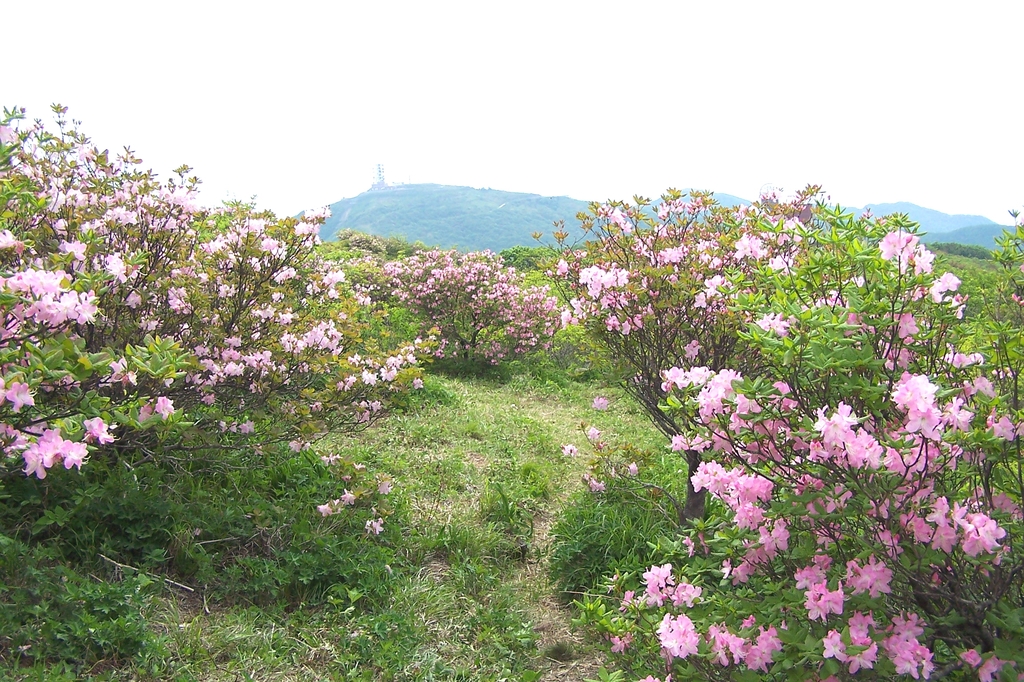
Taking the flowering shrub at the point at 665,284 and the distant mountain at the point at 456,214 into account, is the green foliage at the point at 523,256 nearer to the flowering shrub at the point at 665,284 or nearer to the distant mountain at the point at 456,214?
the flowering shrub at the point at 665,284

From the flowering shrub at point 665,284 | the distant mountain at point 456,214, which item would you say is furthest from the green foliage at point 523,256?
the distant mountain at point 456,214

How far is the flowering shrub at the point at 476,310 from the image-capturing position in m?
9.09

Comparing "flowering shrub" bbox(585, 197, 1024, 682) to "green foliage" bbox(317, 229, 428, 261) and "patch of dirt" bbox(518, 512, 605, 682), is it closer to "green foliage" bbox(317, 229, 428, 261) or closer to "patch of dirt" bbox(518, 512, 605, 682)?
"patch of dirt" bbox(518, 512, 605, 682)

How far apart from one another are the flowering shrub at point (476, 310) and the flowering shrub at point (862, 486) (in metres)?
7.24

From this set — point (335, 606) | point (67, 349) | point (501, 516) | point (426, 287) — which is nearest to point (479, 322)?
point (426, 287)

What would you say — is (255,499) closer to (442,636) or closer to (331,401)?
(331,401)

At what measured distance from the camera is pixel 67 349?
5.71ft

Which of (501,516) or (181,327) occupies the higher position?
(181,327)

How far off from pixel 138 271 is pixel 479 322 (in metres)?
6.42

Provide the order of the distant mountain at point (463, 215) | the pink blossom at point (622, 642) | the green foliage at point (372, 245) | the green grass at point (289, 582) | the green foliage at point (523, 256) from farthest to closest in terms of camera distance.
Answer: the distant mountain at point (463, 215) < the green foliage at point (523, 256) < the green foliage at point (372, 245) < the green grass at point (289, 582) < the pink blossom at point (622, 642)

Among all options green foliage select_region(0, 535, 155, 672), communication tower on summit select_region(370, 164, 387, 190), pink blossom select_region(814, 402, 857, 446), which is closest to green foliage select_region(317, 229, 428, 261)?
green foliage select_region(0, 535, 155, 672)

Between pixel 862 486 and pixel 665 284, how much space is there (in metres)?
1.85

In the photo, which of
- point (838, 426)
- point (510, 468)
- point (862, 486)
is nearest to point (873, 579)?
point (862, 486)

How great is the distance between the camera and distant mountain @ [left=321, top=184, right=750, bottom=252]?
75312mm
